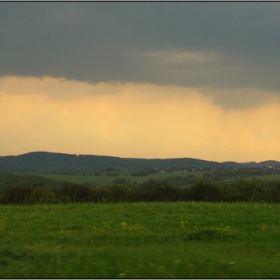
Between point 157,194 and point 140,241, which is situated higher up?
point 157,194

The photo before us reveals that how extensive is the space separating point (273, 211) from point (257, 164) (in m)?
69.0

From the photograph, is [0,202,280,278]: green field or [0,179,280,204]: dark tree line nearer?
[0,202,280,278]: green field

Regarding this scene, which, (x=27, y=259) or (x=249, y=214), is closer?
(x=27, y=259)

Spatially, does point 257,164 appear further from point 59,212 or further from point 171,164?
point 59,212

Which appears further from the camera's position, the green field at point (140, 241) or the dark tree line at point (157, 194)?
the dark tree line at point (157, 194)

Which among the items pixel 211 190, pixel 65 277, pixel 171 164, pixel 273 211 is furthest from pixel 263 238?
pixel 171 164

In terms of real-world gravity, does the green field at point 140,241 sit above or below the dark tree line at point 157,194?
below

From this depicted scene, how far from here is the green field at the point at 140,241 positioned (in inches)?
284

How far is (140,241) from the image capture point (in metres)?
10.2

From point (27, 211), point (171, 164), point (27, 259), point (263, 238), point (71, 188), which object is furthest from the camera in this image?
point (171, 164)

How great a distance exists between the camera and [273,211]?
14.8 m

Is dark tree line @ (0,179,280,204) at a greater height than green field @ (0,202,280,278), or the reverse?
dark tree line @ (0,179,280,204)

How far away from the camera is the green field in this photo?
23.7 ft

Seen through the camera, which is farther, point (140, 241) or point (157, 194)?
point (157, 194)
